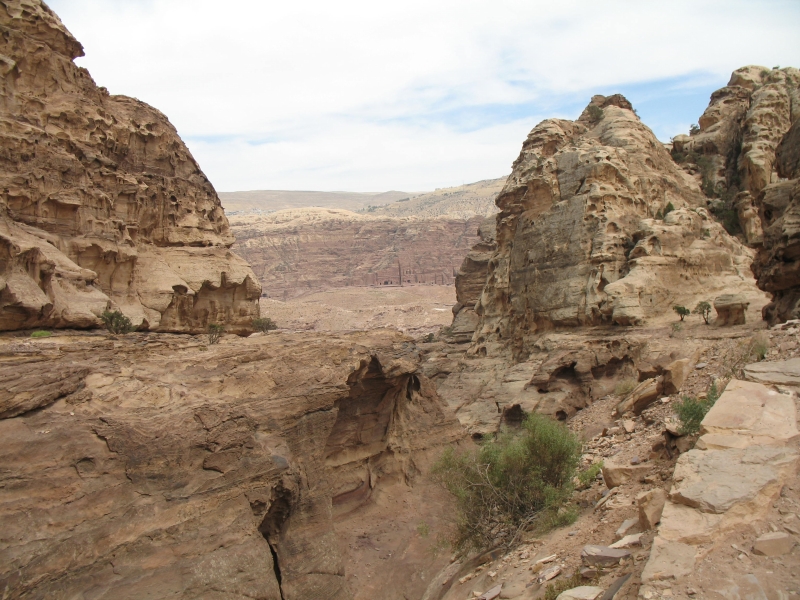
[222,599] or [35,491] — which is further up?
[35,491]

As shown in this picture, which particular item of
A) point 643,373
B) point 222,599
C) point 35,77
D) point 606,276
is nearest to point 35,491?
point 222,599

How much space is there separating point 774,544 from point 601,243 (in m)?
21.9

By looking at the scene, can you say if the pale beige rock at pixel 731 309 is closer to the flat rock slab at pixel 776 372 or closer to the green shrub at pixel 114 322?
the flat rock slab at pixel 776 372

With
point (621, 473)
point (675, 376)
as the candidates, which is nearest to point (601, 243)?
point (675, 376)

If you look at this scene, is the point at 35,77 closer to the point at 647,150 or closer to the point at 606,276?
the point at 606,276

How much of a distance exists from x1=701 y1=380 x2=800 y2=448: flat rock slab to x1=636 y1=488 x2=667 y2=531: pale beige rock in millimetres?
819

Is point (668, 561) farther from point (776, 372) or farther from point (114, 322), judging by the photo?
point (114, 322)

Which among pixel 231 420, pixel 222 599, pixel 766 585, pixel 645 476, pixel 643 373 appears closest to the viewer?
pixel 766 585

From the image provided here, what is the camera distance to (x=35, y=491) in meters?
7.46

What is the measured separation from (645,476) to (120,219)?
18826mm

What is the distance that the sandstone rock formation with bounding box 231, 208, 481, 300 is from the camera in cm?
10550

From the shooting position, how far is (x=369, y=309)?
8369cm

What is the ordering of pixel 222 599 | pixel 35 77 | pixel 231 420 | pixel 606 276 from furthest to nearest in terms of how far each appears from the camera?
pixel 606 276
pixel 35 77
pixel 231 420
pixel 222 599

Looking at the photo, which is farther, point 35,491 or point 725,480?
point 35,491
